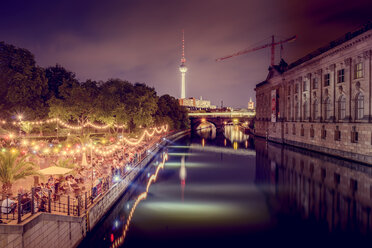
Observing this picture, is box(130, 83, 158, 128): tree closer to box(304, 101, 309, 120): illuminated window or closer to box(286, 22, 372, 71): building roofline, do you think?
box(304, 101, 309, 120): illuminated window

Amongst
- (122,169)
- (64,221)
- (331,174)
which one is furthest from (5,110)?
(331,174)

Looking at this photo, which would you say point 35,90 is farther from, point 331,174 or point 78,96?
point 331,174

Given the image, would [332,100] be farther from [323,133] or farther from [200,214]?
[200,214]

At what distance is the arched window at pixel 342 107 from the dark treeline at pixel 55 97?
33.9 m

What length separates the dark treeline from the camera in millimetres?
43938

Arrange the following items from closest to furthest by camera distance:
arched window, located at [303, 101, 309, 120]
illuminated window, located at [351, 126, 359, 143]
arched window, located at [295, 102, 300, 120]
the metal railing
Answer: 1. the metal railing
2. illuminated window, located at [351, 126, 359, 143]
3. arched window, located at [303, 101, 309, 120]
4. arched window, located at [295, 102, 300, 120]

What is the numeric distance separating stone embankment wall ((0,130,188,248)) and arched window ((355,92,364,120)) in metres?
35.3

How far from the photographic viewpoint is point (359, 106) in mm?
36312

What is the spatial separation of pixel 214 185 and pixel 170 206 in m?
8.37

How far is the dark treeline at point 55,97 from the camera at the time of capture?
4394cm

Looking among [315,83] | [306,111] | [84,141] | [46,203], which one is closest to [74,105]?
[84,141]

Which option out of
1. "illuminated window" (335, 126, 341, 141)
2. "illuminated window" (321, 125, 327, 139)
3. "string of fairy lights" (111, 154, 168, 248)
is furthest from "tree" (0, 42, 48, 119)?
"illuminated window" (335, 126, 341, 141)

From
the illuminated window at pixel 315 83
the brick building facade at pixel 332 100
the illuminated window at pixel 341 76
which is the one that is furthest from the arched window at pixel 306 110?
the illuminated window at pixel 341 76

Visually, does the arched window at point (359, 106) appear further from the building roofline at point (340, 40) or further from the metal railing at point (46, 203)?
the metal railing at point (46, 203)
